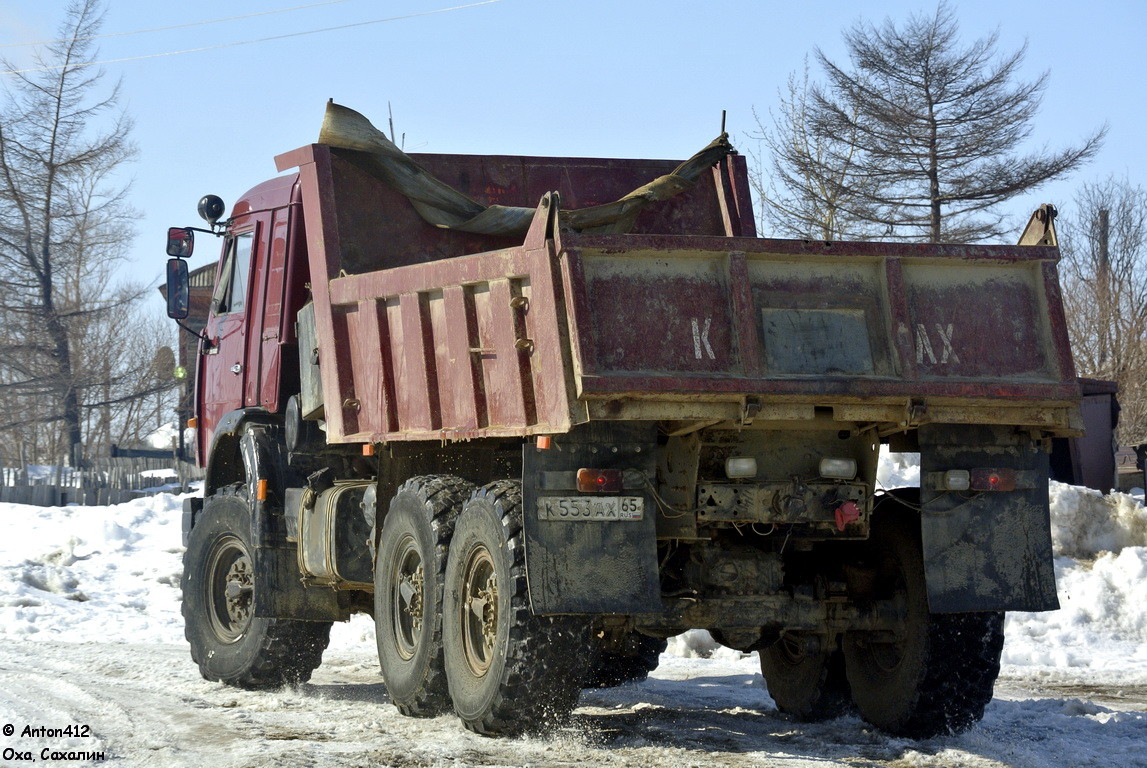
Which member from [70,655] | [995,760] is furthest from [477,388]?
[70,655]

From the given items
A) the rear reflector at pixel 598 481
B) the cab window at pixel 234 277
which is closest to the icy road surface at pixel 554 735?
the rear reflector at pixel 598 481

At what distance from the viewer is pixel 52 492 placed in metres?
24.5

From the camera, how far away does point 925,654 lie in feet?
23.2

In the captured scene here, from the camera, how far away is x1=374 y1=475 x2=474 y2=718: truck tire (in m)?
7.32

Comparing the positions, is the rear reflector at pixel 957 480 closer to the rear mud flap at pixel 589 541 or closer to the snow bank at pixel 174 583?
the rear mud flap at pixel 589 541

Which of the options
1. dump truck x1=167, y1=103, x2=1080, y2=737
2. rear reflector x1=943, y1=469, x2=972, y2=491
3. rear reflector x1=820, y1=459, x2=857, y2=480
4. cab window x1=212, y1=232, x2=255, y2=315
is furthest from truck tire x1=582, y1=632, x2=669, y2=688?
cab window x1=212, y1=232, x2=255, y2=315

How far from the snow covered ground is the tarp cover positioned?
3077mm

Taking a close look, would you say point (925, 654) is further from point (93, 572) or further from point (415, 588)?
point (93, 572)

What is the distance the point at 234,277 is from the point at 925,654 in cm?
→ 595

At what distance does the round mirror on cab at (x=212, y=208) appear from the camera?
34.4ft

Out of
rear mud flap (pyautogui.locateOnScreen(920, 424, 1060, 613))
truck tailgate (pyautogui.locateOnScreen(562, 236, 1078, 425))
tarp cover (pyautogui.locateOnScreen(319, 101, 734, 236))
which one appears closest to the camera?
truck tailgate (pyautogui.locateOnScreen(562, 236, 1078, 425))

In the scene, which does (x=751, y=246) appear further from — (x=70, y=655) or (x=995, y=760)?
(x=70, y=655)

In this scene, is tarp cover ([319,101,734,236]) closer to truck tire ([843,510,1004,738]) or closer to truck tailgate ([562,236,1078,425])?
truck tailgate ([562,236,1078,425])

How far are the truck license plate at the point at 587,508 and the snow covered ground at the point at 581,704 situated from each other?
43.1 inches
